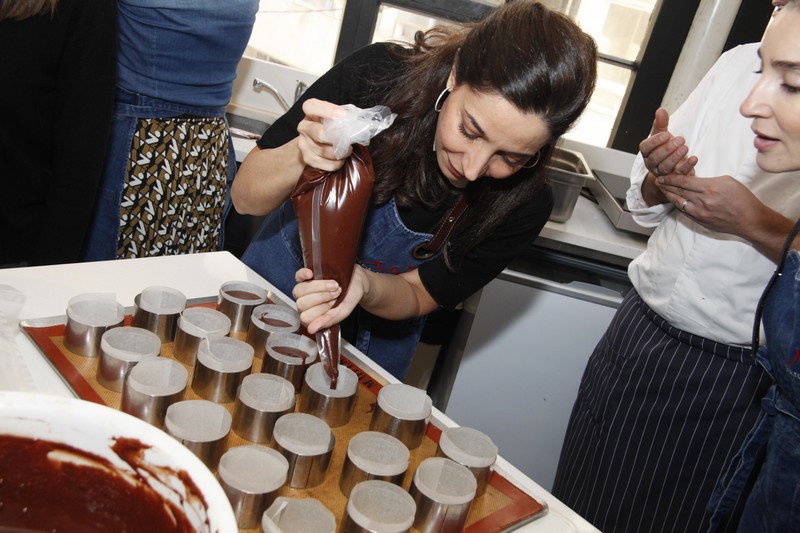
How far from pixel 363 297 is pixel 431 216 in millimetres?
Answer: 249

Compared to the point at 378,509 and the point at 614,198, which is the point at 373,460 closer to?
the point at 378,509

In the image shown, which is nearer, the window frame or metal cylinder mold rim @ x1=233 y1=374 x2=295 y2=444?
metal cylinder mold rim @ x1=233 y1=374 x2=295 y2=444

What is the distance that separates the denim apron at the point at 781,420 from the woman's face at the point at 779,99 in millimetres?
194

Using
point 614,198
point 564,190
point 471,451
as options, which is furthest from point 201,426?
point 614,198

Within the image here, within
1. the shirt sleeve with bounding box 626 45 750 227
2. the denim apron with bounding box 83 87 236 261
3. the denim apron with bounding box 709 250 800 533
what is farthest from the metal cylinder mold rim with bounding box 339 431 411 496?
the denim apron with bounding box 83 87 236 261

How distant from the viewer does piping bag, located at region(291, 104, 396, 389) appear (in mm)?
871

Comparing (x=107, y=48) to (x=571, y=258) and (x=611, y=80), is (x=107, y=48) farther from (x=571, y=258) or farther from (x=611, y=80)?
(x=611, y=80)

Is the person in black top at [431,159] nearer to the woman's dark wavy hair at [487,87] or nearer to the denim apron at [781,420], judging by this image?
the woman's dark wavy hair at [487,87]

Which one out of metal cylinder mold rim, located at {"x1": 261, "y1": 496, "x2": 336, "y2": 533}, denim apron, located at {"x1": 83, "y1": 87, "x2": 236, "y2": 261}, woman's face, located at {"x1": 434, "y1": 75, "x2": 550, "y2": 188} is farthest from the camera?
denim apron, located at {"x1": 83, "y1": 87, "x2": 236, "y2": 261}

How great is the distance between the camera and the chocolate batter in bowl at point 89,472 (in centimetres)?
47

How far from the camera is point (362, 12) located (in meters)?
2.70

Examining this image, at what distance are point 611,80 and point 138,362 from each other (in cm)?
245

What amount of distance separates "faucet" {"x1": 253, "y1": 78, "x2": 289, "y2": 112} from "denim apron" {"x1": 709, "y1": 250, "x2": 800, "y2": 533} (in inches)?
79.5

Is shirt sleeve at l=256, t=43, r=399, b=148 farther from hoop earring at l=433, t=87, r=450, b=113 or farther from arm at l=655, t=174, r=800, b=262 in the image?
arm at l=655, t=174, r=800, b=262
